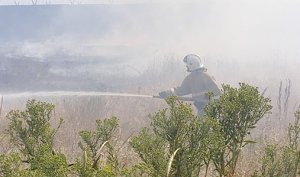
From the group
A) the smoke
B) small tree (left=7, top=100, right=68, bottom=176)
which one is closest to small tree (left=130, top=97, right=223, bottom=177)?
small tree (left=7, top=100, right=68, bottom=176)

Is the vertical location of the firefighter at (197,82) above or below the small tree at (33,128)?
above

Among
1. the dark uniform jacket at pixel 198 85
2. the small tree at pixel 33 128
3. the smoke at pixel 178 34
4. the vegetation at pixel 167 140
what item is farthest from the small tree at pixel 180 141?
the smoke at pixel 178 34

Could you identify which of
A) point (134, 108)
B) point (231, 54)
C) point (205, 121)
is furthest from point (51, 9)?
point (205, 121)

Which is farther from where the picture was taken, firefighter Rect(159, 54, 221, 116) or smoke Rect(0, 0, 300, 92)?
smoke Rect(0, 0, 300, 92)

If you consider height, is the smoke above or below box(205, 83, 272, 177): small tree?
above

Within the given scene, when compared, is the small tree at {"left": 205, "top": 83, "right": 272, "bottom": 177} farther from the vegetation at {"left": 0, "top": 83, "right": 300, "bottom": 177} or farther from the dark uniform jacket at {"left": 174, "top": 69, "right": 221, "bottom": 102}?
the dark uniform jacket at {"left": 174, "top": 69, "right": 221, "bottom": 102}

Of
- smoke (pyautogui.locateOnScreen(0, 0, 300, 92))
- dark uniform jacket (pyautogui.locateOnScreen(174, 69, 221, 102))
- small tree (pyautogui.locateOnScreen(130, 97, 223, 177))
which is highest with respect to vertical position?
smoke (pyautogui.locateOnScreen(0, 0, 300, 92))

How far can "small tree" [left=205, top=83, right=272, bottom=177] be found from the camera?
0.96 m

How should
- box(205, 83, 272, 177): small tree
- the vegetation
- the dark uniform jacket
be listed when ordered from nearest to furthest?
the vegetation, box(205, 83, 272, 177): small tree, the dark uniform jacket

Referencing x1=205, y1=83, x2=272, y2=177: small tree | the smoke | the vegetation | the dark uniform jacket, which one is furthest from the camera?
the smoke

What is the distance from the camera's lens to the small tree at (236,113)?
0.96 meters

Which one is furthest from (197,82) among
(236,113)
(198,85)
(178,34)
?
(178,34)

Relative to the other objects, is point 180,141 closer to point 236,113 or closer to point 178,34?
point 236,113

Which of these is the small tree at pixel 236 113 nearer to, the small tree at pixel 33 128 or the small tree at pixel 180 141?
the small tree at pixel 180 141
